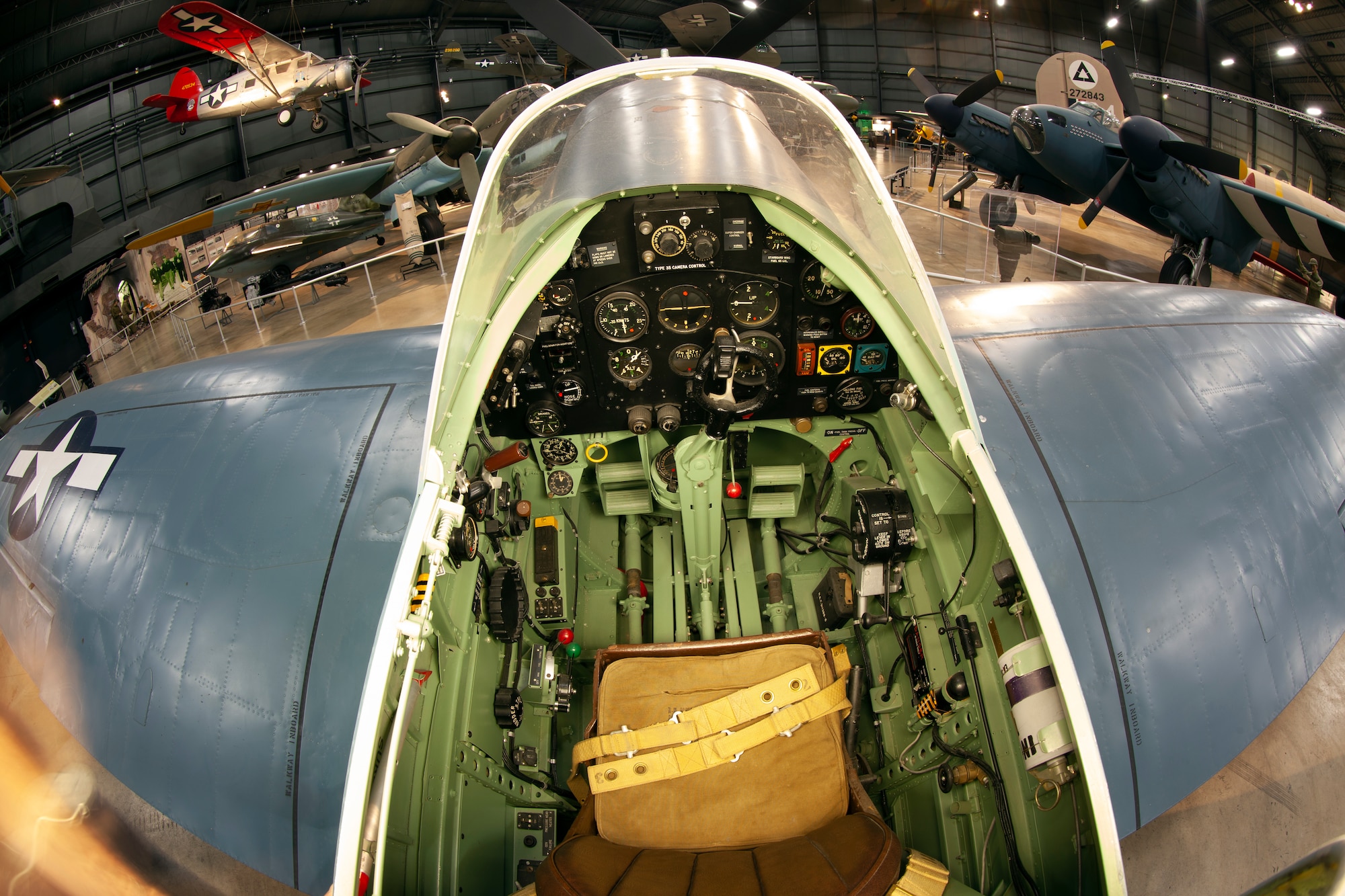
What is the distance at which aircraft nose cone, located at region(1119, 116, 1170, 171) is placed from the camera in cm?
761

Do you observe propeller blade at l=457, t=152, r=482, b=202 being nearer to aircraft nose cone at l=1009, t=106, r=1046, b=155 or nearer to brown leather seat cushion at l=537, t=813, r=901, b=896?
aircraft nose cone at l=1009, t=106, r=1046, b=155

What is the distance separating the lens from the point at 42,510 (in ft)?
10.7

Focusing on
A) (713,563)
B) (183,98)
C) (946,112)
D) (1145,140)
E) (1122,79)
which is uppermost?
(183,98)

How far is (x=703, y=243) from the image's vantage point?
2.64 metres

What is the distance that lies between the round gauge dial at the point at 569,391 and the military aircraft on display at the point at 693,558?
2 cm

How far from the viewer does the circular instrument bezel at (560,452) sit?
3359 millimetres

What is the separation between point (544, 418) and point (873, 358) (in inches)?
60.5

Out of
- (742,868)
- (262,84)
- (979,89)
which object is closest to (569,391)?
(742,868)

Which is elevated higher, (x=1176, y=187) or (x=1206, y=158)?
(x=1206, y=158)

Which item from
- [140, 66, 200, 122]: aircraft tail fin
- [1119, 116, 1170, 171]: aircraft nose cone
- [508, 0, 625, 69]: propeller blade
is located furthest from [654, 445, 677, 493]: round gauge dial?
[140, 66, 200, 122]: aircraft tail fin

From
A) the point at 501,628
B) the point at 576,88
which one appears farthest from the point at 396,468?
the point at 576,88

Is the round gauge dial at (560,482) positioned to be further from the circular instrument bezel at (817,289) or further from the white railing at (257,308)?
the white railing at (257,308)

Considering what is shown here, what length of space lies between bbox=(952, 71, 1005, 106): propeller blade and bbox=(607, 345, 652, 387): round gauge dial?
885cm

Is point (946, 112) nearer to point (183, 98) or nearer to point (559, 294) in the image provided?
point (559, 294)
